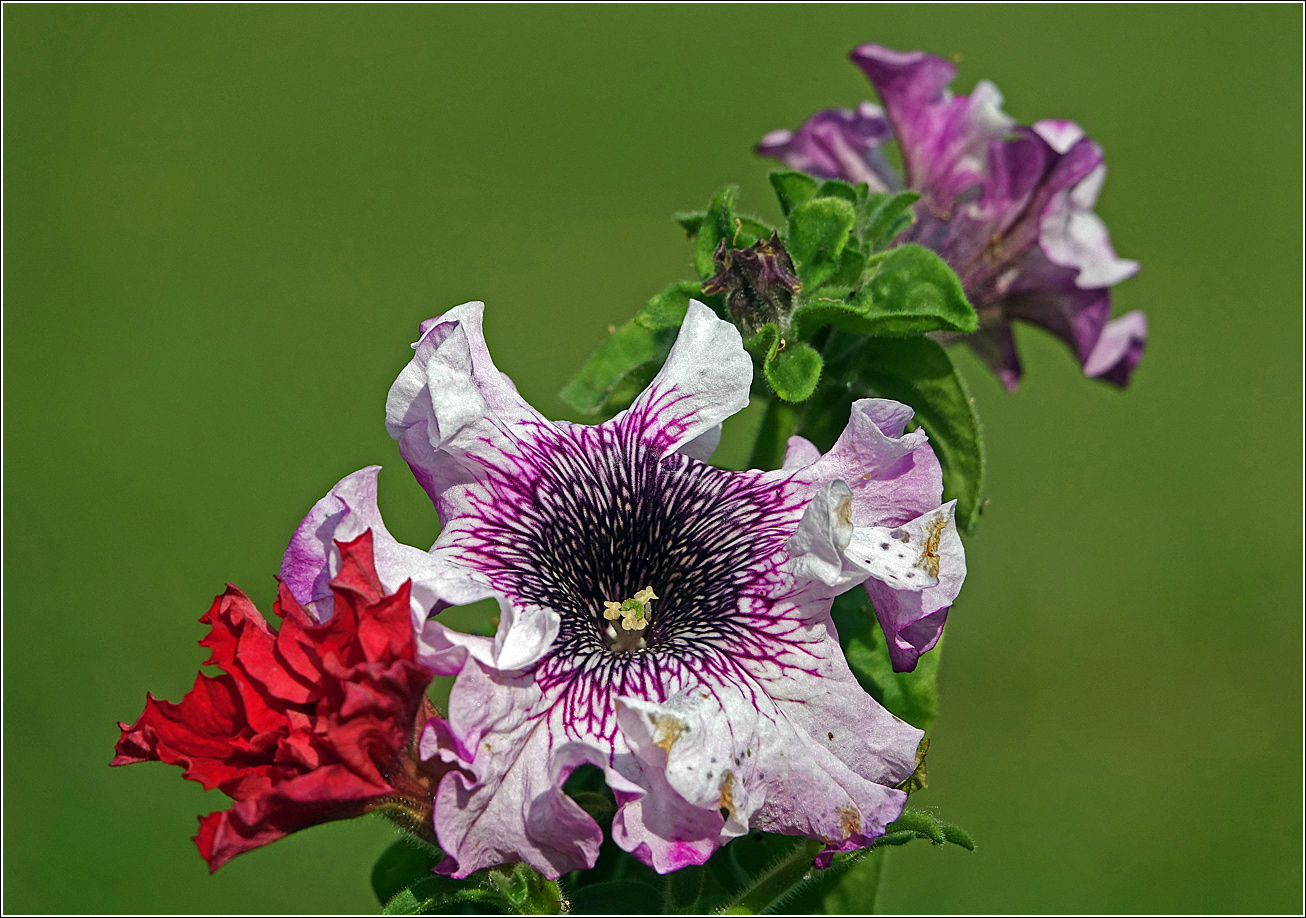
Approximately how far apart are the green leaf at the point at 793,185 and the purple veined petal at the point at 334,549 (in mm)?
864

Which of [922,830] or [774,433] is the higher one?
[774,433]

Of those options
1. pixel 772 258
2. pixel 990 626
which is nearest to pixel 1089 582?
pixel 990 626

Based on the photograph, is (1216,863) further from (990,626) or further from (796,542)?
(796,542)

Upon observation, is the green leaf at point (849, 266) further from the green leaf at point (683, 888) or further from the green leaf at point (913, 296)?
the green leaf at point (683, 888)

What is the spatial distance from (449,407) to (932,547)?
0.53 metres

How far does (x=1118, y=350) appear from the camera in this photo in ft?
7.84

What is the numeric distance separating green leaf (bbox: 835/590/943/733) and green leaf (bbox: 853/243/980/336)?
0.41 metres

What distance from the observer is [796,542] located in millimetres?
1345

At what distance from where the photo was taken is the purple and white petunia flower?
50.0 inches

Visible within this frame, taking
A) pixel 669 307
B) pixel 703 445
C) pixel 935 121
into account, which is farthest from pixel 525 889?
pixel 935 121

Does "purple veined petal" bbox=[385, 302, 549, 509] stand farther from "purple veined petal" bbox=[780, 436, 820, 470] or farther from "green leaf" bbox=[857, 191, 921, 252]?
"green leaf" bbox=[857, 191, 921, 252]

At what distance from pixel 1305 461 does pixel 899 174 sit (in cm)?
581

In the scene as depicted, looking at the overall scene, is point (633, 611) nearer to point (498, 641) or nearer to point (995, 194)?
point (498, 641)

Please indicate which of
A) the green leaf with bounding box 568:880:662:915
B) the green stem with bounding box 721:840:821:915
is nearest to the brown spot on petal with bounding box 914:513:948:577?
the green stem with bounding box 721:840:821:915
